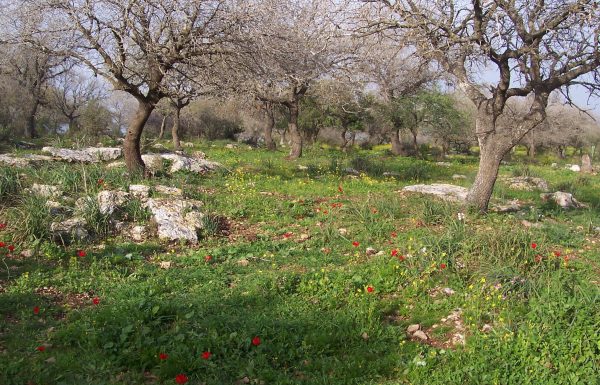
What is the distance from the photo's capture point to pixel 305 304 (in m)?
5.45

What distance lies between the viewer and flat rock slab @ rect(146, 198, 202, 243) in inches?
298

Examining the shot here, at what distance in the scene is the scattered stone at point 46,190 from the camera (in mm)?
8394

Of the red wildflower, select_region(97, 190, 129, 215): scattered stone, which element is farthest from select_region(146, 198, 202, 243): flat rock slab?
the red wildflower

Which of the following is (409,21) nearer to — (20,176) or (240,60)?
(240,60)

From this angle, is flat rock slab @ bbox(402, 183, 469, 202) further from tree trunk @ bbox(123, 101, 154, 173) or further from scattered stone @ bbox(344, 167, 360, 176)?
tree trunk @ bbox(123, 101, 154, 173)

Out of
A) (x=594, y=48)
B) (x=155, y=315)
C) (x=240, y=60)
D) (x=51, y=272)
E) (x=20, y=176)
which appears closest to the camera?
(x=155, y=315)

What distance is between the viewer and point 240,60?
1104cm

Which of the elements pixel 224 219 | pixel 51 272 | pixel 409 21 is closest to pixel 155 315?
pixel 51 272

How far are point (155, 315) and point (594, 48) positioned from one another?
8.16 metres

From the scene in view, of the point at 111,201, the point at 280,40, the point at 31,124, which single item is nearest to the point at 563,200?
the point at 280,40

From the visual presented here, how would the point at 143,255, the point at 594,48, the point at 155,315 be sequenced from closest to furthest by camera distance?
the point at 155,315, the point at 143,255, the point at 594,48

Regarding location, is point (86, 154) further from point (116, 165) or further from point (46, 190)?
point (46, 190)

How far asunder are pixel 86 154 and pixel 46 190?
4996 millimetres

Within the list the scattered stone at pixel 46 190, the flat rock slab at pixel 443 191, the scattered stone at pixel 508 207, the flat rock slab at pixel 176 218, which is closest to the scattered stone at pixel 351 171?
the flat rock slab at pixel 443 191
